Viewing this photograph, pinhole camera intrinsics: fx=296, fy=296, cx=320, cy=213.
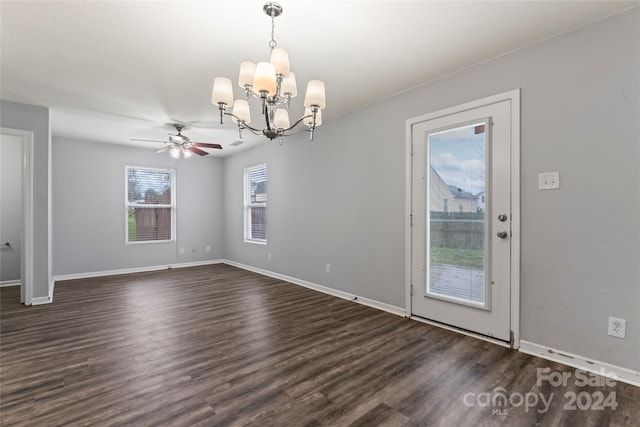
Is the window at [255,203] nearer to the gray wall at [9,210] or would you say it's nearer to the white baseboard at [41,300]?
the white baseboard at [41,300]

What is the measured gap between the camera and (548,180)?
2309 mm

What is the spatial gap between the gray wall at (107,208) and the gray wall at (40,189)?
1.72 metres

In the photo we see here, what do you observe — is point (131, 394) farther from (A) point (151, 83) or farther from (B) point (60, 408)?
(A) point (151, 83)

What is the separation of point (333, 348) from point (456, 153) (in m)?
2.13

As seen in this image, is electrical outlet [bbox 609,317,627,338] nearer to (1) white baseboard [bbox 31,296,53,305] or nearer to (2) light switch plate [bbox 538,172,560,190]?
(2) light switch plate [bbox 538,172,560,190]

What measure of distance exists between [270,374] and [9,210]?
18.7 feet

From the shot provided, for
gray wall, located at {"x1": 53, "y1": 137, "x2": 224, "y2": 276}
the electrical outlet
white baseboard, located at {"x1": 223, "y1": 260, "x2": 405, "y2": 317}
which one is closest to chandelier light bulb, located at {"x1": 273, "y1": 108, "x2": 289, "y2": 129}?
white baseboard, located at {"x1": 223, "y1": 260, "x2": 405, "y2": 317}

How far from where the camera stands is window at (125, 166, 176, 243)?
5.94 meters

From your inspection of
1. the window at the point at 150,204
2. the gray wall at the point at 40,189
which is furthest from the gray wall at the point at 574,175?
the window at the point at 150,204

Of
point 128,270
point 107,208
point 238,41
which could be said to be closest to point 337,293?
point 238,41

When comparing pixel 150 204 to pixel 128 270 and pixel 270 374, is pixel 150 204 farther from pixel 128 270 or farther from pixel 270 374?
pixel 270 374

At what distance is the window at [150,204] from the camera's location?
594 cm

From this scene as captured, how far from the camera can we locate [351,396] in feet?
6.02

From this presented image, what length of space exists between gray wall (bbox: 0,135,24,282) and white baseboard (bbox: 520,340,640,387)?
701 centimetres
